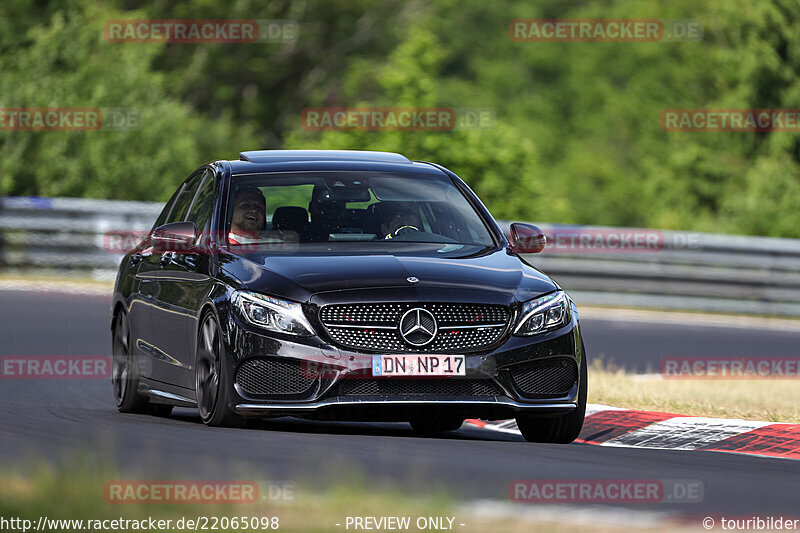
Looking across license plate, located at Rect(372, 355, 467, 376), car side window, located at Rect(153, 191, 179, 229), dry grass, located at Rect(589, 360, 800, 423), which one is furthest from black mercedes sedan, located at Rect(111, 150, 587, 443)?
dry grass, located at Rect(589, 360, 800, 423)

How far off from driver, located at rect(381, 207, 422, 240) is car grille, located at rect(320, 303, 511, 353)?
3.81ft

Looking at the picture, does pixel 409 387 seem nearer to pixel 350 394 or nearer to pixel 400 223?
pixel 350 394

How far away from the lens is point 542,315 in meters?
9.23

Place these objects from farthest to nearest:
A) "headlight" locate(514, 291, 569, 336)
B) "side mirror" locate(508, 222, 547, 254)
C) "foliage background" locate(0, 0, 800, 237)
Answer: "foliage background" locate(0, 0, 800, 237) → "side mirror" locate(508, 222, 547, 254) → "headlight" locate(514, 291, 569, 336)

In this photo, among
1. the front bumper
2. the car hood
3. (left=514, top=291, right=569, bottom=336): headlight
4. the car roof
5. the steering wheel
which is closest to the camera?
the front bumper

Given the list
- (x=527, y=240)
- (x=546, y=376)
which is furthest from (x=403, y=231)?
(x=546, y=376)

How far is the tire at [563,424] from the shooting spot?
9453 mm

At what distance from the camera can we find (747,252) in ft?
82.8

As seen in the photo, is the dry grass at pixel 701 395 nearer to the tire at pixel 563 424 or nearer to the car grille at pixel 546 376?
the tire at pixel 563 424

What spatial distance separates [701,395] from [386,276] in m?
4.28

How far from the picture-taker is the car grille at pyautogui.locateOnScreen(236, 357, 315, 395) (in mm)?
8922

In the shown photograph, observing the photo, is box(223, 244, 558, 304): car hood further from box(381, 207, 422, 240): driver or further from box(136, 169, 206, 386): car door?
box(136, 169, 206, 386): car door

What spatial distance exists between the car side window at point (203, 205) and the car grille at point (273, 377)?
5.31 ft

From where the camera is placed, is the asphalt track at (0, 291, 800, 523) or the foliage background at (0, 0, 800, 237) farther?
the foliage background at (0, 0, 800, 237)
